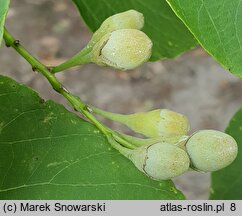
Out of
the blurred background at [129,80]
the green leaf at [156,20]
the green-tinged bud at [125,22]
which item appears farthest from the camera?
the blurred background at [129,80]

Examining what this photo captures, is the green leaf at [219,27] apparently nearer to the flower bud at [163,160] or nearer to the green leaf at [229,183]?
the flower bud at [163,160]

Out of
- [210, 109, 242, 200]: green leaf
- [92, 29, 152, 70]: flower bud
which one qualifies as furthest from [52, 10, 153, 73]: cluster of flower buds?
[210, 109, 242, 200]: green leaf

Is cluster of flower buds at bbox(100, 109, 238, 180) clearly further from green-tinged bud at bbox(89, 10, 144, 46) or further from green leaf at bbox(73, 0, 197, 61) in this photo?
green leaf at bbox(73, 0, 197, 61)

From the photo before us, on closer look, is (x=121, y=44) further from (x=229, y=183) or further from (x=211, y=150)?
(x=229, y=183)

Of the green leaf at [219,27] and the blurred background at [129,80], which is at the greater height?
the green leaf at [219,27]

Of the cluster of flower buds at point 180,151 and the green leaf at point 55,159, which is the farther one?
the green leaf at point 55,159

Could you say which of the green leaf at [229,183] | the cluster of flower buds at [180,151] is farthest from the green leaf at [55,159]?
the green leaf at [229,183]

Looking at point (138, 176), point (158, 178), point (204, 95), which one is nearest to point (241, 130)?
point (138, 176)

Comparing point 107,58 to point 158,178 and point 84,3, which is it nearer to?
point 158,178
